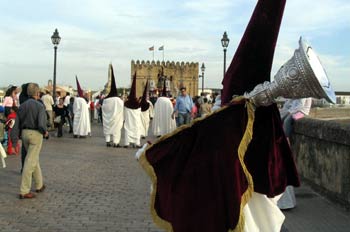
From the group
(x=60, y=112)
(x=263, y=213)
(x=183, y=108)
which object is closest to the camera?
(x=263, y=213)

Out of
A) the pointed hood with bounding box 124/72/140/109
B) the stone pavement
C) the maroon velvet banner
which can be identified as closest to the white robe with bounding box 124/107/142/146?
the pointed hood with bounding box 124/72/140/109

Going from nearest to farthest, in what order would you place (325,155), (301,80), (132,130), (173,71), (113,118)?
1. (301,80)
2. (325,155)
3. (132,130)
4. (113,118)
5. (173,71)

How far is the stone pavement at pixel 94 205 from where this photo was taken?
21.3 ft

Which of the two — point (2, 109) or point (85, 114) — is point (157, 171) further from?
point (85, 114)

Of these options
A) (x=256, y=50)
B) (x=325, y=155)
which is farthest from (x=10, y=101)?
(x=256, y=50)

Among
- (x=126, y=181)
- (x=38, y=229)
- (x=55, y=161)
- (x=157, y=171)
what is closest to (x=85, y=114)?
→ (x=55, y=161)

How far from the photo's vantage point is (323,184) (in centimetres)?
809

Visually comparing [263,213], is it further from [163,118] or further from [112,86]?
[163,118]

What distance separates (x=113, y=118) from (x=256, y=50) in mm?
13686

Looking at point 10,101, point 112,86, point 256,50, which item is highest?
point 256,50

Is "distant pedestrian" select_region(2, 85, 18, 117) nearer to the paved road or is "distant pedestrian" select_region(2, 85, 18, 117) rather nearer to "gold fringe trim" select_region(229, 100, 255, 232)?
the paved road

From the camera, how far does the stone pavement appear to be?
6.49 metres

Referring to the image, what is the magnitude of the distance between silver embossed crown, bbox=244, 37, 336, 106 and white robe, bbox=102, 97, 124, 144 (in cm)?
1358

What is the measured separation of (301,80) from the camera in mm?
3369
